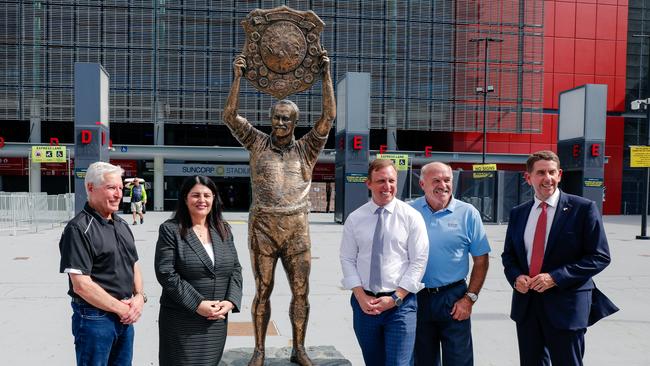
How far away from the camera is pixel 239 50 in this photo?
1203 inches

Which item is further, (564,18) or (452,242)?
(564,18)

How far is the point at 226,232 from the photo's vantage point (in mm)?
3666

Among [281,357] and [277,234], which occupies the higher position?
[277,234]

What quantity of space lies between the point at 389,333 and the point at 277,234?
1.22 m

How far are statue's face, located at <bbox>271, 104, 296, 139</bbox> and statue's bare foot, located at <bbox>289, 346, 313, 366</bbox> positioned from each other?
5.69ft

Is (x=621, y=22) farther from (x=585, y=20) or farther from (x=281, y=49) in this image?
(x=281, y=49)

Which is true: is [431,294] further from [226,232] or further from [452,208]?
[226,232]

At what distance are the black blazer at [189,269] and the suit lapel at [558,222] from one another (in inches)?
84.6

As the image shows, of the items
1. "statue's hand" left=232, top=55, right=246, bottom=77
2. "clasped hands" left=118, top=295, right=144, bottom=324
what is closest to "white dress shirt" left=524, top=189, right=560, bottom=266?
"statue's hand" left=232, top=55, right=246, bottom=77

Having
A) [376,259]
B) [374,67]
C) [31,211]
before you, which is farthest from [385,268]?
[374,67]

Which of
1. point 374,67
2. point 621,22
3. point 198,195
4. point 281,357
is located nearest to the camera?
point 198,195

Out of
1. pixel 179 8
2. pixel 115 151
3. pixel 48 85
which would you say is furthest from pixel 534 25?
pixel 48 85

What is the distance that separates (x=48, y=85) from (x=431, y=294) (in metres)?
30.1

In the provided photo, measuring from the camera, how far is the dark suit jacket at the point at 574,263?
368 centimetres
